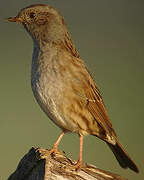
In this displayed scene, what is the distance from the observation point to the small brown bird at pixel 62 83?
17.8 feet

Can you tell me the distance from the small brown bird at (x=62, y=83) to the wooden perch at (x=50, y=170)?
399 mm

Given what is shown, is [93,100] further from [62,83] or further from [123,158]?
[123,158]

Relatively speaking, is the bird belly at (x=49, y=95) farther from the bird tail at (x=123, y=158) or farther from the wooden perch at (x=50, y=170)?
the bird tail at (x=123, y=158)

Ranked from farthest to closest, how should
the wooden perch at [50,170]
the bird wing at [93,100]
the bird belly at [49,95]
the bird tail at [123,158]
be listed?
1. the bird tail at [123,158]
2. the bird wing at [93,100]
3. the bird belly at [49,95]
4. the wooden perch at [50,170]

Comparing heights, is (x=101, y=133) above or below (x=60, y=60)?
below

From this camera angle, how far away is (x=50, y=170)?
4410mm

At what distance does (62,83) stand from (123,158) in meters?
0.95

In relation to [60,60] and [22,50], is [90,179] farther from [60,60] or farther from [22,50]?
[22,50]

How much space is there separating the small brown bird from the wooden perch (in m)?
0.40

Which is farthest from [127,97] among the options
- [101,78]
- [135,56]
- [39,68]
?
[39,68]

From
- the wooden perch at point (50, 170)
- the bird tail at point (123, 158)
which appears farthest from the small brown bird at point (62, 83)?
the wooden perch at point (50, 170)

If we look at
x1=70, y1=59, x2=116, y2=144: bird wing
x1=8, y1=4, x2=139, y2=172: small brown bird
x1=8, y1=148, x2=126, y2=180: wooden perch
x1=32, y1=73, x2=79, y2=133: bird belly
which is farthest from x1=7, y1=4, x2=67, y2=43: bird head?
x1=8, y1=148, x2=126, y2=180: wooden perch

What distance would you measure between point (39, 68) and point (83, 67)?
42 centimetres

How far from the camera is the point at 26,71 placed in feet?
28.4
